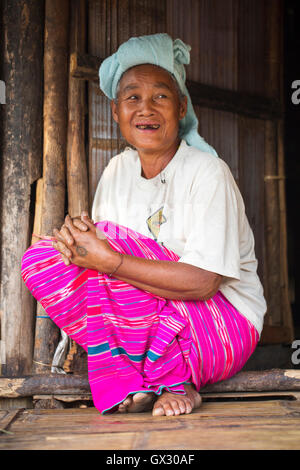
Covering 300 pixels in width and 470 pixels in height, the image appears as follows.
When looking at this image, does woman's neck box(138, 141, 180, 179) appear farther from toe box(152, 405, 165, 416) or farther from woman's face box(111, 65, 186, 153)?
toe box(152, 405, 165, 416)

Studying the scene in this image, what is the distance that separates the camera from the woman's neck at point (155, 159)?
252cm

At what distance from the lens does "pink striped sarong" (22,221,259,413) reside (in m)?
1.99

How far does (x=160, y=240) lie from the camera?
91.5 inches

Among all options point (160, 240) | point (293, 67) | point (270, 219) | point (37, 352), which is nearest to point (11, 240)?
point (37, 352)

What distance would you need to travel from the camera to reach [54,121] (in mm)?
2691

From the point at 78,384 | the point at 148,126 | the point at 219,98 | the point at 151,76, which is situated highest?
the point at 219,98

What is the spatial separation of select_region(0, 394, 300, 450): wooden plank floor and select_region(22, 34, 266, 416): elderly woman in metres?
0.10

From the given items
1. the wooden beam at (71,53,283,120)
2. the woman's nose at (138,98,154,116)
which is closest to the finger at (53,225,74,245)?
the woman's nose at (138,98,154,116)

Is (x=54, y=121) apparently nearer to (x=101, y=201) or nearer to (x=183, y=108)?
(x=101, y=201)

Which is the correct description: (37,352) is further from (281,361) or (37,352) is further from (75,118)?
(281,361)

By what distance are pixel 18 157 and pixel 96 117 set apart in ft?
1.62

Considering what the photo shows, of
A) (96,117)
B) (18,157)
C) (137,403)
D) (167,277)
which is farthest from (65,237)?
(96,117)

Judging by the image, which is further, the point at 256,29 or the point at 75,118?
the point at 256,29

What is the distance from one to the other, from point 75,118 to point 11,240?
2.28ft
